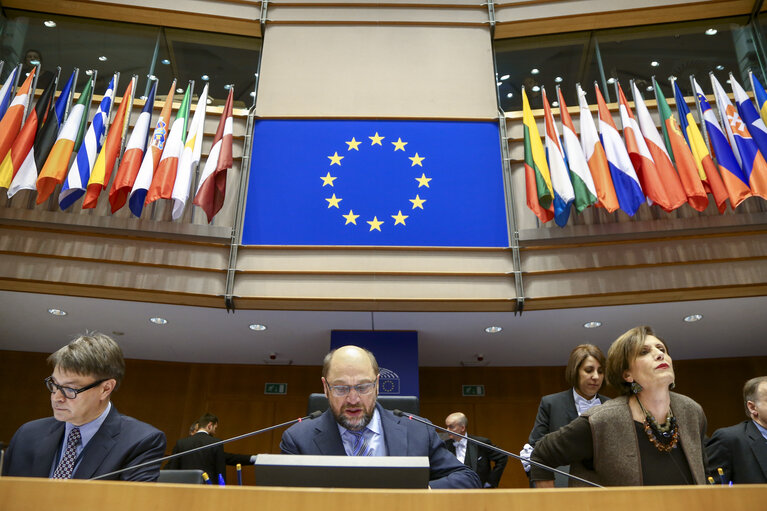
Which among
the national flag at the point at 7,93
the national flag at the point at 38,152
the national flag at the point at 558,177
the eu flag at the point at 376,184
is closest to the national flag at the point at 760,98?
the national flag at the point at 558,177

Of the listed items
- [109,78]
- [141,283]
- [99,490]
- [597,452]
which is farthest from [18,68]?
[597,452]

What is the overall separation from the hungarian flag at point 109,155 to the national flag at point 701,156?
6.13 meters

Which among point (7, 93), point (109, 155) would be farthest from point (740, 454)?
point (7, 93)

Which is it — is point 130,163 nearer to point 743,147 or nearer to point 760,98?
point 743,147

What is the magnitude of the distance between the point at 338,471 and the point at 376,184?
17.1 ft

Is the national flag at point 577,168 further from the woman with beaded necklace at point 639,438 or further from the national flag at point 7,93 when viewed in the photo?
the national flag at point 7,93

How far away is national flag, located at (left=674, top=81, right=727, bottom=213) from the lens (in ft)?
19.2

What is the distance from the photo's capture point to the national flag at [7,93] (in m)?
6.25

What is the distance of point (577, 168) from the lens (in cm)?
622

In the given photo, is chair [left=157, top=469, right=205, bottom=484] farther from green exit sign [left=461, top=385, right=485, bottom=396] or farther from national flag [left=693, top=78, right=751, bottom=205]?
green exit sign [left=461, top=385, right=485, bottom=396]

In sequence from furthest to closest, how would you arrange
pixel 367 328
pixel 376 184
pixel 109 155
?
pixel 367 328, pixel 376 184, pixel 109 155

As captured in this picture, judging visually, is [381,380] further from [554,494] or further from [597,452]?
[554,494]

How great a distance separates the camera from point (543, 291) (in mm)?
6156

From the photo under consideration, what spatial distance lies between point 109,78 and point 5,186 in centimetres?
206
